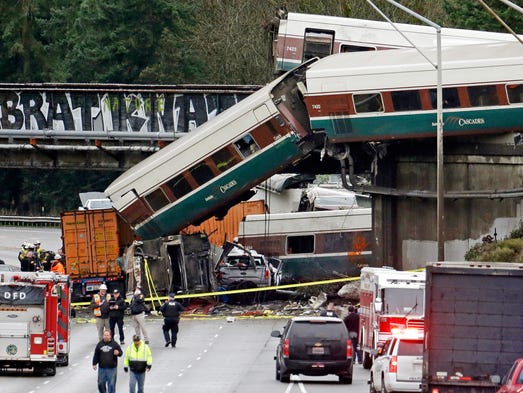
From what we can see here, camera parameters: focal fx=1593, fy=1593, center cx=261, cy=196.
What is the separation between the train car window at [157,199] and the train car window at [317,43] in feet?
21.6

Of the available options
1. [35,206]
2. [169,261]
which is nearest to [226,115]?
[169,261]

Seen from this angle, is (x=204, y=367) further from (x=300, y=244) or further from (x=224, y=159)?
(x=300, y=244)

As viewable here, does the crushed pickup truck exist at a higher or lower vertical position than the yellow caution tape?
higher

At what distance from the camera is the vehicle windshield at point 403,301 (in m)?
32.8

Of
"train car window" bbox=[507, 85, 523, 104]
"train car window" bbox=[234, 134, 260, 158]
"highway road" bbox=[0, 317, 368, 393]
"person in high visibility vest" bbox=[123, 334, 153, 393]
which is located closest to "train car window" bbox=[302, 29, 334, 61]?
"train car window" bbox=[234, 134, 260, 158]

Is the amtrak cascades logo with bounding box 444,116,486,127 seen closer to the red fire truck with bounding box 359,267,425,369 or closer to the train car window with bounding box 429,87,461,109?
the train car window with bounding box 429,87,461,109

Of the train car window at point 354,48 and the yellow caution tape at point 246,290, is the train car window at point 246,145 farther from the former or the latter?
the train car window at point 354,48

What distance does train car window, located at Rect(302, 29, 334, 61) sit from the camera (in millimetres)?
49094

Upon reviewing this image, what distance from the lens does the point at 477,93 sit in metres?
43.9

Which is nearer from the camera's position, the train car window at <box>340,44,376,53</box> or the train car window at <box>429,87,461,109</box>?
the train car window at <box>429,87,461,109</box>

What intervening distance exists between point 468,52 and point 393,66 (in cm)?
212

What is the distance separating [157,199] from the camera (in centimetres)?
4672

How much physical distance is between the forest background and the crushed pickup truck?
26.9 metres

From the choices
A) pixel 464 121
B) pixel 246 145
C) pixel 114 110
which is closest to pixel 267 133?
pixel 246 145
